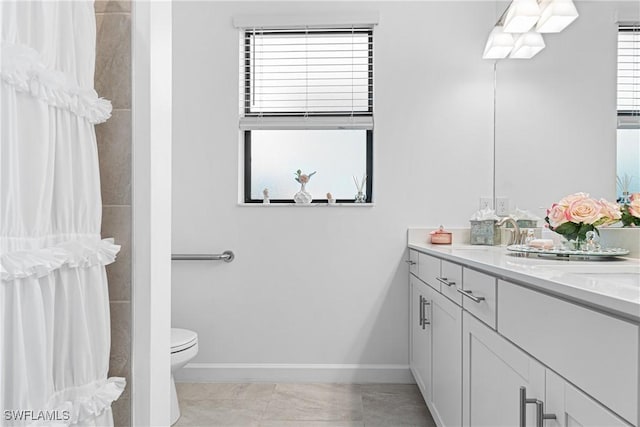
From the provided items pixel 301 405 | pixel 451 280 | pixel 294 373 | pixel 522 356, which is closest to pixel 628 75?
pixel 451 280

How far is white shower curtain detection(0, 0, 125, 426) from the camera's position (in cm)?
90

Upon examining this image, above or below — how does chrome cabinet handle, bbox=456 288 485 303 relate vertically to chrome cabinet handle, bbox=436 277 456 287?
above

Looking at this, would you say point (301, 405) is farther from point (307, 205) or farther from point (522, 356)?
point (522, 356)

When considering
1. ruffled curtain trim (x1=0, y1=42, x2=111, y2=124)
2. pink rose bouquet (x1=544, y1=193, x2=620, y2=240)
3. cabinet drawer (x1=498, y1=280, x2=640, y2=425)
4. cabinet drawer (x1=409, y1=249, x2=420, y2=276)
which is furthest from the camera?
cabinet drawer (x1=409, y1=249, x2=420, y2=276)

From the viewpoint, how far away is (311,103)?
9.48 feet

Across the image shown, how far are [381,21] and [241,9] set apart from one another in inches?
32.5

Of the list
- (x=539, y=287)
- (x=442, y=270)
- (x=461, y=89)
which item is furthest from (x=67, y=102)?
(x=461, y=89)

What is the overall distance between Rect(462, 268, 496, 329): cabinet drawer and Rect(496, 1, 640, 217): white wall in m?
0.67

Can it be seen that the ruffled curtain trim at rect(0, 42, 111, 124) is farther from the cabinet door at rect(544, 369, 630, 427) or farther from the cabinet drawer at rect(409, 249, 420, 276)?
the cabinet drawer at rect(409, 249, 420, 276)

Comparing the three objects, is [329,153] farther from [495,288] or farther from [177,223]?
[495,288]

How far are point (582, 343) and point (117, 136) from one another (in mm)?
1199

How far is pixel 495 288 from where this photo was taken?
49.3 inches

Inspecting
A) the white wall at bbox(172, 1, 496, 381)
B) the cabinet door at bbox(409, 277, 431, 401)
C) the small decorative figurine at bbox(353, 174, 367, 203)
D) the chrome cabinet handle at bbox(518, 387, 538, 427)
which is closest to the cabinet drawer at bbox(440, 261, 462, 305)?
the cabinet door at bbox(409, 277, 431, 401)

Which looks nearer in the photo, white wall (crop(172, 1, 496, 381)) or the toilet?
the toilet
